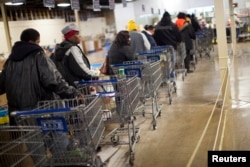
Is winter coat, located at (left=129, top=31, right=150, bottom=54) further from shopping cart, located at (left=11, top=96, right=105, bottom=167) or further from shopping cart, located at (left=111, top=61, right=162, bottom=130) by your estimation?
shopping cart, located at (left=11, top=96, right=105, bottom=167)

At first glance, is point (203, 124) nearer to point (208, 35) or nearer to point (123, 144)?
point (123, 144)

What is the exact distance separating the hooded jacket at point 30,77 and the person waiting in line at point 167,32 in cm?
542

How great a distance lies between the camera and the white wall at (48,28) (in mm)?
9812

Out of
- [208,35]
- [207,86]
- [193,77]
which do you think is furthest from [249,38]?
[207,86]

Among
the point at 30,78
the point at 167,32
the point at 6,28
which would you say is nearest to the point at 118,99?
the point at 30,78

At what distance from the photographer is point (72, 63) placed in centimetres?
419

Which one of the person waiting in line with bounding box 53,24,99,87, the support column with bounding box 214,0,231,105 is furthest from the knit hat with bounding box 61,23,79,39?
the support column with bounding box 214,0,231,105

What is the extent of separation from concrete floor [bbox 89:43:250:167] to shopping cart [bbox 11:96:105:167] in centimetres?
111

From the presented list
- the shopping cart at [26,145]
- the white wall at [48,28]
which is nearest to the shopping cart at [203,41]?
the white wall at [48,28]

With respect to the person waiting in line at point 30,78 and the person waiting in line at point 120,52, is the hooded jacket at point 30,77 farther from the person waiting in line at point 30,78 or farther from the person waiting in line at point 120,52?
the person waiting in line at point 120,52

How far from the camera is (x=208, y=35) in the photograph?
12.9m

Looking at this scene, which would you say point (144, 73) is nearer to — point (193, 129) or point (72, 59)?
point (193, 129)

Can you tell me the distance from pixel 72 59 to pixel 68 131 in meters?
1.63

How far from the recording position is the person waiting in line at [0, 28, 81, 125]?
3.19 metres
